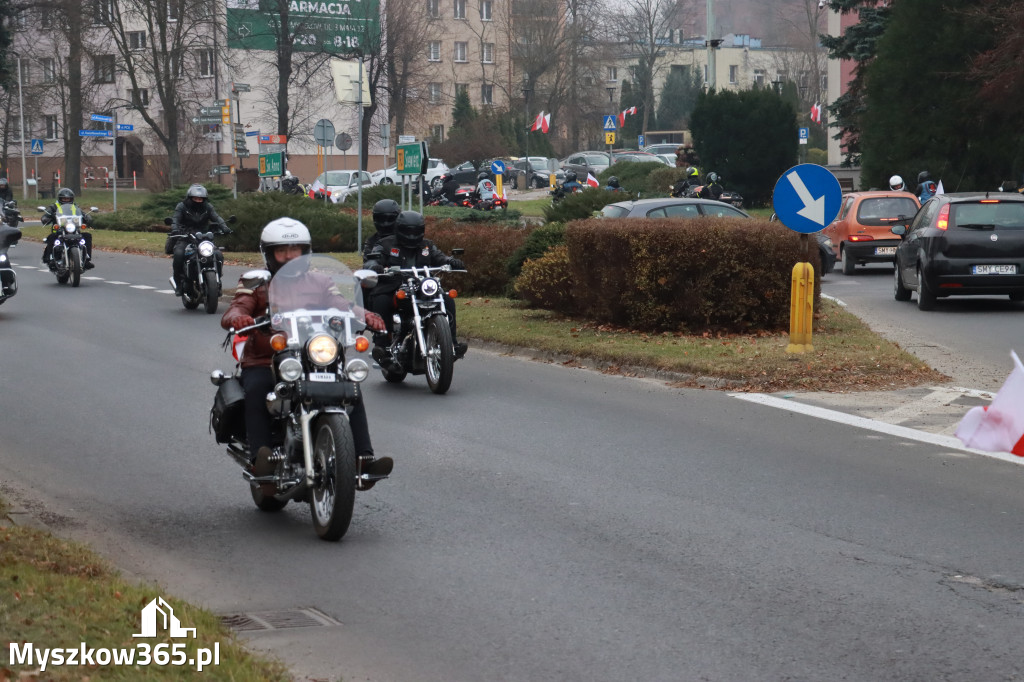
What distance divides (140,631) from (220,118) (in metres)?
38.4

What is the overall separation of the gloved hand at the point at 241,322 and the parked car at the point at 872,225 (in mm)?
21013

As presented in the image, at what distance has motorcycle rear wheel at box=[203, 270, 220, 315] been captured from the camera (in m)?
20.0

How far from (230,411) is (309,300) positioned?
83 centimetres

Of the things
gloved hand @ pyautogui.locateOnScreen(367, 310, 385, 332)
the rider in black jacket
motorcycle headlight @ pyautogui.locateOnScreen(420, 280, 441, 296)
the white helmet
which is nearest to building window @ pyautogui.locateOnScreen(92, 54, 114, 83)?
the rider in black jacket

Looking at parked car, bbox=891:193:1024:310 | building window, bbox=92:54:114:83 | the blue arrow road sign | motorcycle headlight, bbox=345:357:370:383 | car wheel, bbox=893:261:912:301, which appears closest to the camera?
motorcycle headlight, bbox=345:357:370:383

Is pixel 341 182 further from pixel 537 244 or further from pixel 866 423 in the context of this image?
pixel 866 423

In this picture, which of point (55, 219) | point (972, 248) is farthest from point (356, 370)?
point (55, 219)

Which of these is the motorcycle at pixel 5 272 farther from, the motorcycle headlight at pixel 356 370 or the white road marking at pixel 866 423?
the motorcycle headlight at pixel 356 370

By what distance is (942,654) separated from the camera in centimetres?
546

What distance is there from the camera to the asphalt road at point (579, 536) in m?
5.58

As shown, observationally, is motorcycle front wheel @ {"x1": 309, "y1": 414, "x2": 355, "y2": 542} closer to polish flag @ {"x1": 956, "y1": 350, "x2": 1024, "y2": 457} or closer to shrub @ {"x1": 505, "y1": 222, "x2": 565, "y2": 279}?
polish flag @ {"x1": 956, "y1": 350, "x2": 1024, "y2": 457}

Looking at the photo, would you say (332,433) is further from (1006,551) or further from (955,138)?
(955,138)

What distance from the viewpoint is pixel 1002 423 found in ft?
10.9

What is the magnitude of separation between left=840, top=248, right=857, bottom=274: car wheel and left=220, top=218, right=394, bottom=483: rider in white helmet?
2077cm
